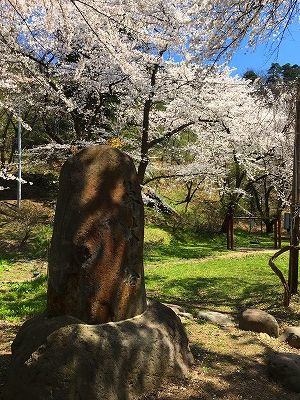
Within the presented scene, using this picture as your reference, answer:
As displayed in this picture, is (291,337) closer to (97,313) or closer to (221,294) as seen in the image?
(97,313)

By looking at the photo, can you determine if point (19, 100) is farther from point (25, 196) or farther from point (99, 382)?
point (99, 382)

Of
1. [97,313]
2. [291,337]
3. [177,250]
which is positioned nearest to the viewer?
[97,313]

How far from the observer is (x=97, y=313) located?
4.23 meters

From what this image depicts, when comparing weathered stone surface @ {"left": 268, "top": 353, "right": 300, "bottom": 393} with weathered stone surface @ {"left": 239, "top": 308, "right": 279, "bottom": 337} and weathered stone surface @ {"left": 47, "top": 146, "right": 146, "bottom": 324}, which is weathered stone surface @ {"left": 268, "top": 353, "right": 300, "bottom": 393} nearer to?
weathered stone surface @ {"left": 239, "top": 308, "right": 279, "bottom": 337}

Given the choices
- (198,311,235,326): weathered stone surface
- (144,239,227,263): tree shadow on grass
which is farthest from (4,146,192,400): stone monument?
(144,239,227,263): tree shadow on grass

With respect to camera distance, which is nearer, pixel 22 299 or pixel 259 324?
pixel 259 324

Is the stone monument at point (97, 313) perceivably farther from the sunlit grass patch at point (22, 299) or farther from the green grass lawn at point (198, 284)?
the green grass lawn at point (198, 284)

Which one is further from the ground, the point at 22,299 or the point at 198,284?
the point at 198,284

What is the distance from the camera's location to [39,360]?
3797 mm

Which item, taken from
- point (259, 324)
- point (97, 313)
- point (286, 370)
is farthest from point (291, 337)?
point (97, 313)

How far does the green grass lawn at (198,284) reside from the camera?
28.1 feet

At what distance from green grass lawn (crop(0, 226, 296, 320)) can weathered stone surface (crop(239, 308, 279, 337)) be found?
1.81 meters

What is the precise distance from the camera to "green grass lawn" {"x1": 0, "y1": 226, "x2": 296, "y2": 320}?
858 cm

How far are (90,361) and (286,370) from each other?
221 cm
